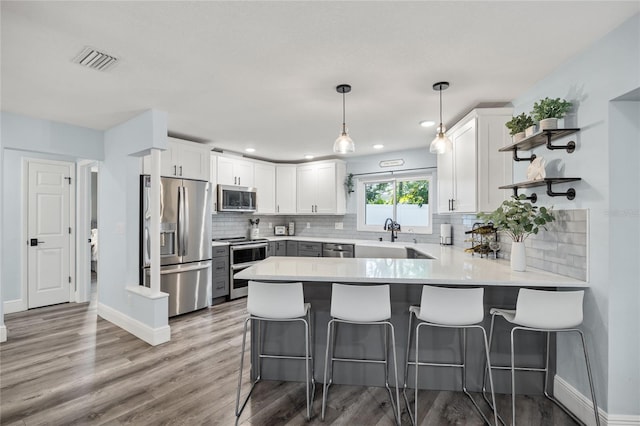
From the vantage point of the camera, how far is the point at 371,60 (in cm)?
219

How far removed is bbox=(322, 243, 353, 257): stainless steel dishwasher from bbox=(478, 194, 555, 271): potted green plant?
2795 mm

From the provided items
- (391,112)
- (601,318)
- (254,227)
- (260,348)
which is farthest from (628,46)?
(254,227)

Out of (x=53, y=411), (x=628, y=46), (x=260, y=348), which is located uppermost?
(x=628, y=46)

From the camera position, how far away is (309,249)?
5570mm

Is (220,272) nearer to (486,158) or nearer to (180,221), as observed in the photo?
(180,221)

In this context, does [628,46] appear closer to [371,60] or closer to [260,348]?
[371,60]

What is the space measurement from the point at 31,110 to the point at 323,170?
3.92 m

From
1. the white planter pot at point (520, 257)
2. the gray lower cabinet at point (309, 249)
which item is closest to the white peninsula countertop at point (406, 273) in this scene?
the white planter pot at point (520, 257)

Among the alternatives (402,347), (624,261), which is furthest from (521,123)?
(402,347)

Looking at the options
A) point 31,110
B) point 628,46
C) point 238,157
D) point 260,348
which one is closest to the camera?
point 628,46

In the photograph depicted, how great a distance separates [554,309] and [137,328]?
3755 millimetres

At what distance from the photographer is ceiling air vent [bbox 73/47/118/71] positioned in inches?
81.9

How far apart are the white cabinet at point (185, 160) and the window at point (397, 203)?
8.71 ft

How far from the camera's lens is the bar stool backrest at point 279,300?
2.12 metres
